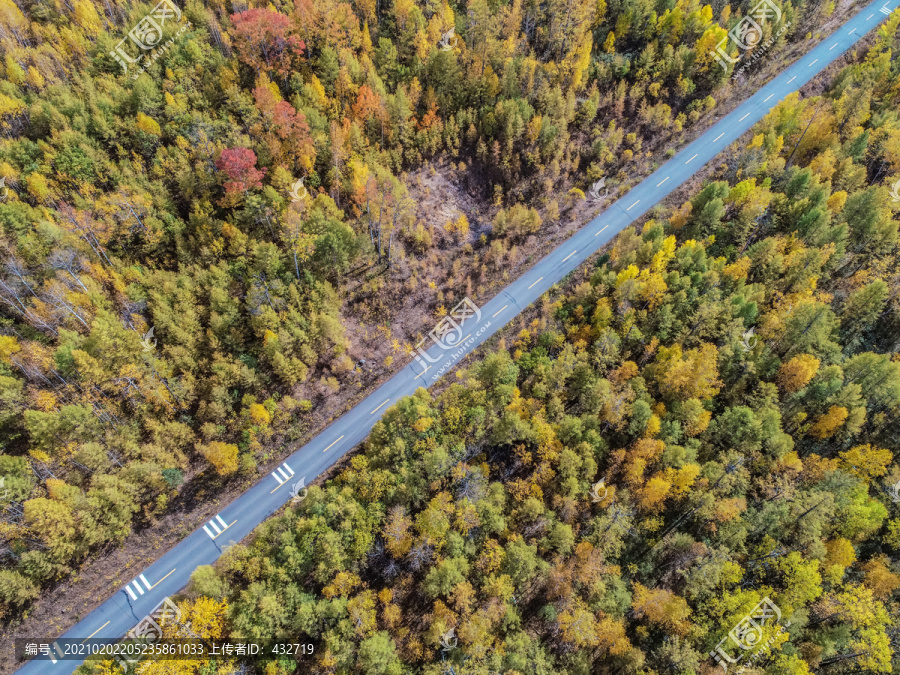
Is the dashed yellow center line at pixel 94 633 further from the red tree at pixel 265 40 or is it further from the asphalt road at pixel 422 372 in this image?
the red tree at pixel 265 40

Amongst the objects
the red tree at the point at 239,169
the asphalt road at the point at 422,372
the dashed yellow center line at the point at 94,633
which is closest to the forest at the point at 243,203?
the red tree at the point at 239,169

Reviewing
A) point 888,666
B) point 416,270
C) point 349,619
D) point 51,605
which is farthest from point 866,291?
point 51,605

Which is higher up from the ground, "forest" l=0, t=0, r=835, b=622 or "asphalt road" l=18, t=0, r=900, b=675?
"forest" l=0, t=0, r=835, b=622

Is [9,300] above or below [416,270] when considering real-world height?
above

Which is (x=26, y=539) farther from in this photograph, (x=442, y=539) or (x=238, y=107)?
(x=238, y=107)

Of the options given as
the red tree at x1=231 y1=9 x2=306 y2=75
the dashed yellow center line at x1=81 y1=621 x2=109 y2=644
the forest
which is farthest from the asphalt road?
the red tree at x1=231 y1=9 x2=306 y2=75

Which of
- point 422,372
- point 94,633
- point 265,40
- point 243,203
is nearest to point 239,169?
point 243,203

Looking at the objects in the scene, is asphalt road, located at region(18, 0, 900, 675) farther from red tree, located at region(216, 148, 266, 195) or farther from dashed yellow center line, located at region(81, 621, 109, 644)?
red tree, located at region(216, 148, 266, 195)
